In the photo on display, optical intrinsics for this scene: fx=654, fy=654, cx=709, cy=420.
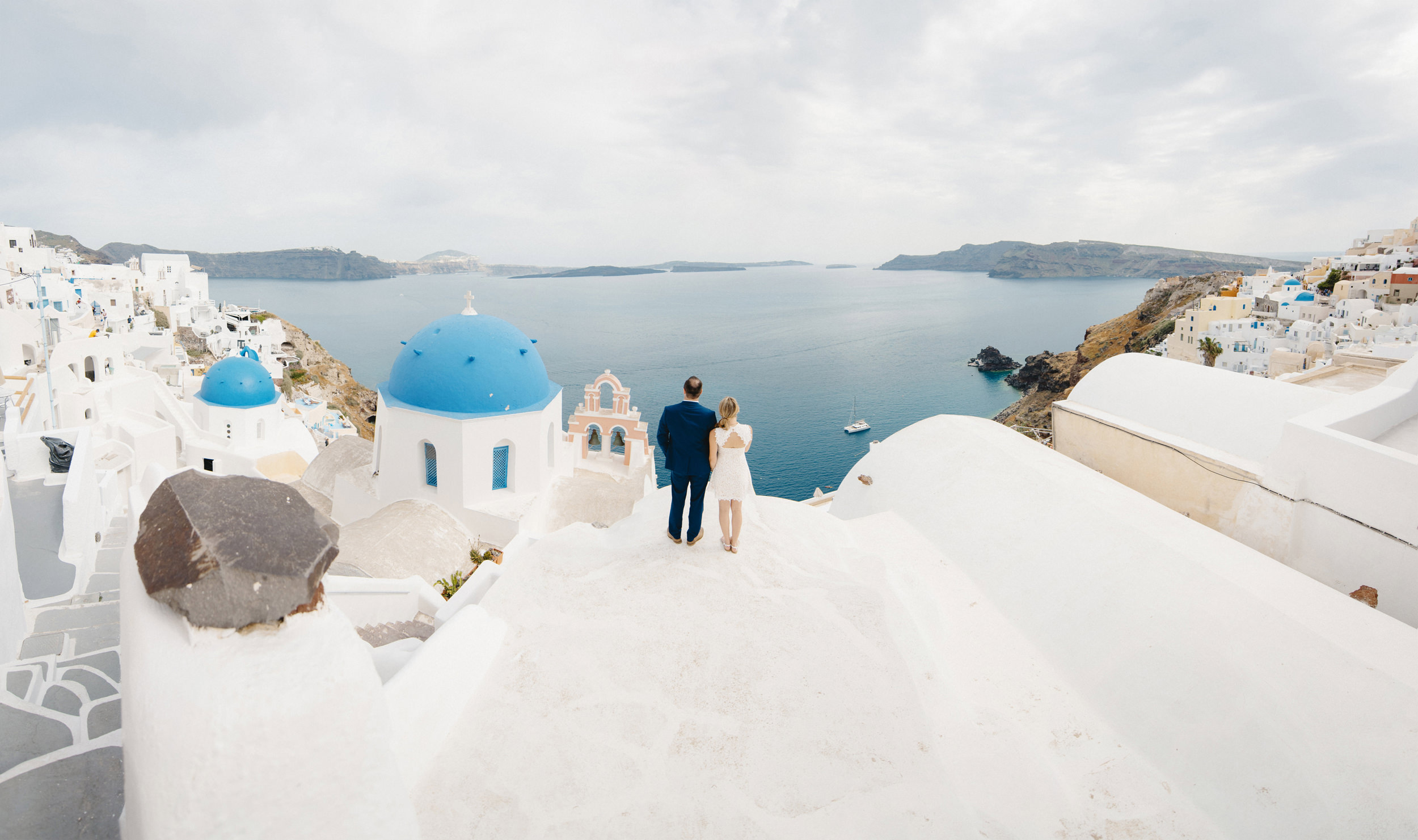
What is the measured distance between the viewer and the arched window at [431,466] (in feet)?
41.4

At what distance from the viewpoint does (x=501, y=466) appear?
13094 mm

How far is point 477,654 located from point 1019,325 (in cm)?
9796

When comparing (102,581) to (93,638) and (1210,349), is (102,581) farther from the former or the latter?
(1210,349)

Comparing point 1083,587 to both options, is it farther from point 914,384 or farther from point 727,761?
point 914,384

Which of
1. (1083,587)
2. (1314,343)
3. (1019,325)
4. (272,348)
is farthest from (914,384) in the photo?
(1083,587)

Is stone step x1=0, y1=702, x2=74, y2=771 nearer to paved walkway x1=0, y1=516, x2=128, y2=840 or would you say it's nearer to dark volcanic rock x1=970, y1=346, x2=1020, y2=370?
paved walkway x1=0, y1=516, x2=128, y2=840

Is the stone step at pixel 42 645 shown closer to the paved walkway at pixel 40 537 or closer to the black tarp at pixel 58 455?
the paved walkway at pixel 40 537

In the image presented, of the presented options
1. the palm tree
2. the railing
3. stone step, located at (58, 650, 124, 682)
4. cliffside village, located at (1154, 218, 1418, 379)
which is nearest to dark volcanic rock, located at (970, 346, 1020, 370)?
cliffside village, located at (1154, 218, 1418, 379)

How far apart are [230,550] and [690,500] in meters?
3.25

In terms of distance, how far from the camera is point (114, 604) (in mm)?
5641

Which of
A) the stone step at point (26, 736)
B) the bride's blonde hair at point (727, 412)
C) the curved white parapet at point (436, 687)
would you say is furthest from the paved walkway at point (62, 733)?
the bride's blonde hair at point (727, 412)

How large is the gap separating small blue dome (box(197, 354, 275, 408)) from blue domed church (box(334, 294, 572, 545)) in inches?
402

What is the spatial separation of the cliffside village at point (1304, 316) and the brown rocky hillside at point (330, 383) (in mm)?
50118

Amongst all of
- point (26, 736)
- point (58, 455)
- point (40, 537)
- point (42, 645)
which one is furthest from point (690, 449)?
point (58, 455)
